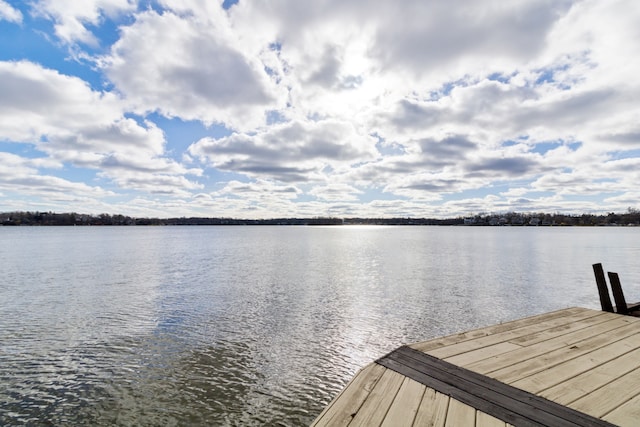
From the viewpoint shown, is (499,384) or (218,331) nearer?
(499,384)

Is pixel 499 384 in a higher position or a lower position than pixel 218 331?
higher

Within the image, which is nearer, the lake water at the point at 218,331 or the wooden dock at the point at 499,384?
the wooden dock at the point at 499,384

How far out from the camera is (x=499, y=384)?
3936 millimetres

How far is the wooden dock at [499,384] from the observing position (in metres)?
3.30

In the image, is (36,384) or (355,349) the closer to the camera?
(36,384)

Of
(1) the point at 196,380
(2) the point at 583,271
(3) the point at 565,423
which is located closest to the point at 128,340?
(1) the point at 196,380

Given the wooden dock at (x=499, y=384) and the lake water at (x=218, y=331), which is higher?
the wooden dock at (x=499, y=384)

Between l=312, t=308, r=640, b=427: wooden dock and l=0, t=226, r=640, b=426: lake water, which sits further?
l=0, t=226, r=640, b=426: lake water

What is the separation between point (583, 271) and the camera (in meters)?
22.6

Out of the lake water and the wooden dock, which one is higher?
the wooden dock

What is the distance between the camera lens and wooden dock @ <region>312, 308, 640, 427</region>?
10.8 ft

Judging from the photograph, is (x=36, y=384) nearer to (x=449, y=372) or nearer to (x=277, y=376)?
(x=277, y=376)

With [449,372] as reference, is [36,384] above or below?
below

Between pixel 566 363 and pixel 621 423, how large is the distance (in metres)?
1.52
